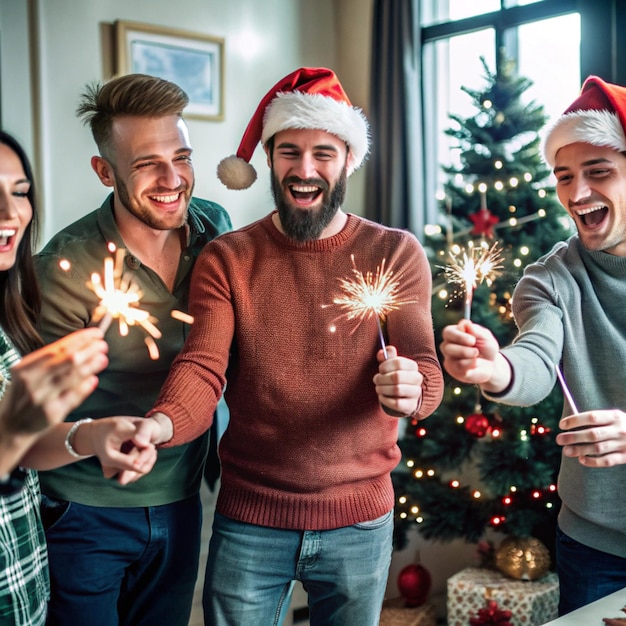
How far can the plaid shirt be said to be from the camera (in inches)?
58.7

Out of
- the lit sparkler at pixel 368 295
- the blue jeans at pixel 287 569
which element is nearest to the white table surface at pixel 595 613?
the blue jeans at pixel 287 569

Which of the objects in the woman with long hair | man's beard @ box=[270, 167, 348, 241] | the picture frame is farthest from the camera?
the picture frame

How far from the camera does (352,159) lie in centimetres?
205

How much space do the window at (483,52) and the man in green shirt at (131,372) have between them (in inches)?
64.4

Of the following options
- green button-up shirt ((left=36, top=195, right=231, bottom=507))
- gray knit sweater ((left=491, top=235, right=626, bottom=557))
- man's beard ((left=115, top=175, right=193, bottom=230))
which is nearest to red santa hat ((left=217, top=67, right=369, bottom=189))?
man's beard ((left=115, top=175, right=193, bottom=230))

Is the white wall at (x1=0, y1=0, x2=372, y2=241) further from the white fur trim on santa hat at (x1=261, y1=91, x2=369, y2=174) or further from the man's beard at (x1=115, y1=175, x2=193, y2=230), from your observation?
the white fur trim on santa hat at (x1=261, y1=91, x2=369, y2=174)

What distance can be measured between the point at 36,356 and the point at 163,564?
41.6 inches

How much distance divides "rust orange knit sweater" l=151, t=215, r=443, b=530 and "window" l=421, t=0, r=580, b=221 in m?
1.65

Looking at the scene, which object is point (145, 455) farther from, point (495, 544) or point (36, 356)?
point (495, 544)

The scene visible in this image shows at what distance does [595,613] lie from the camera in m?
1.55

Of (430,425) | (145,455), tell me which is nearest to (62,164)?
(430,425)

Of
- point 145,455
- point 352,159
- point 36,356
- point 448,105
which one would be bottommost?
point 145,455

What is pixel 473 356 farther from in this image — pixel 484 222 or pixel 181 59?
pixel 181 59

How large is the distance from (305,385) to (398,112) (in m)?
2.38
